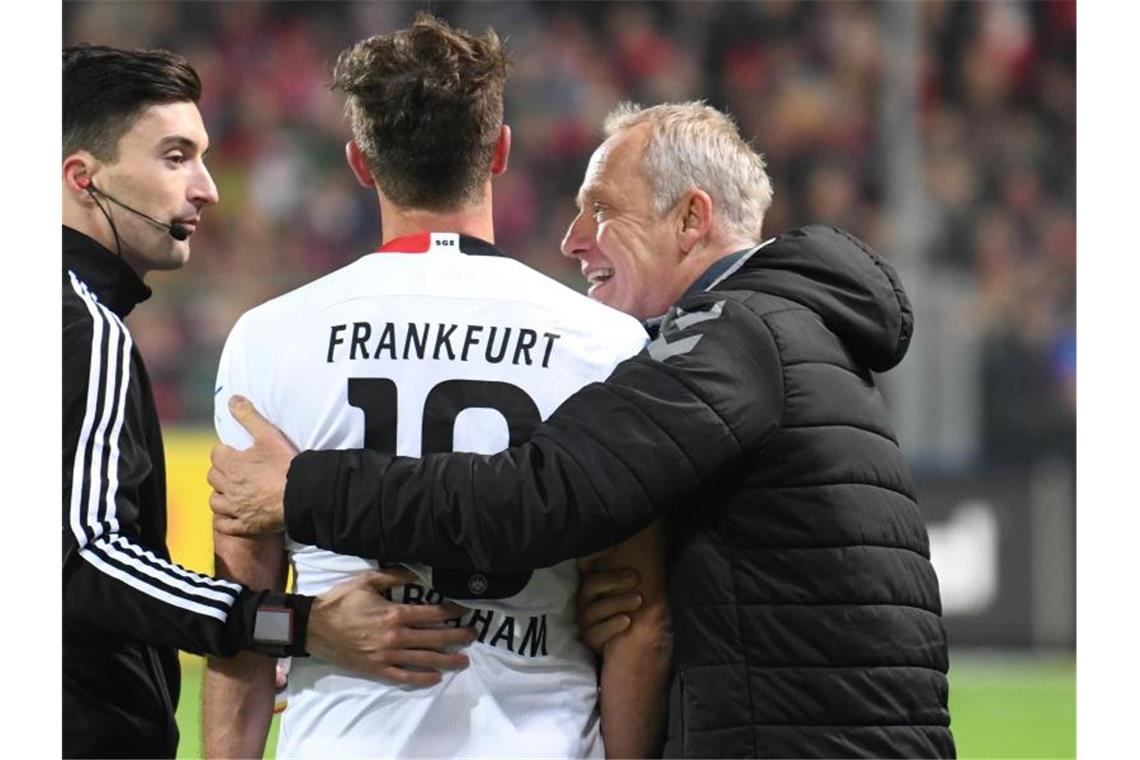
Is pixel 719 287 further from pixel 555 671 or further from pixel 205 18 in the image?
pixel 205 18

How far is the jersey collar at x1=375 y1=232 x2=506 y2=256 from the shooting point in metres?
A: 2.79

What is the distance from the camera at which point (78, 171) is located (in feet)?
11.0

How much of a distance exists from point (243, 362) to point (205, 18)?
472 inches

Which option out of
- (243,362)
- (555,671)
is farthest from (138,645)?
(555,671)

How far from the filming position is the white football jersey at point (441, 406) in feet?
8.91

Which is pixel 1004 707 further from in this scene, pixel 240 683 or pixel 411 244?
pixel 411 244

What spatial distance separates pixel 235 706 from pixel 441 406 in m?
0.67

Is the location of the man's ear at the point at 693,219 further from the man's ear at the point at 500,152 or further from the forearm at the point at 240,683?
the forearm at the point at 240,683

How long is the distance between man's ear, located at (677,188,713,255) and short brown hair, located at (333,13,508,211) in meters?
0.53

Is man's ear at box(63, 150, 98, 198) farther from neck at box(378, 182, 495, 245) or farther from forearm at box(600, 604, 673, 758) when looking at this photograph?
forearm at box(600, 604, 673, 758)

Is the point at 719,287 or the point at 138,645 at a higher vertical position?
the point at 719,287

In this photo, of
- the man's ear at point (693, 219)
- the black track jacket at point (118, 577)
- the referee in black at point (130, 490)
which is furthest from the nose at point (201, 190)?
the man's ear at point (693, 219)

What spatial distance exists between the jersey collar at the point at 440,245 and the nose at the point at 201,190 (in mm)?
847
